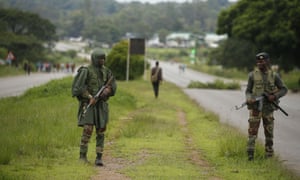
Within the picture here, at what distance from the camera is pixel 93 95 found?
36.6 feet

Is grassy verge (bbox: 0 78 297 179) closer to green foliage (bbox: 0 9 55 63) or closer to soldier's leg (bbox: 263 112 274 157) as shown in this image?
soldier's leg (bbox: 263 112 274 157)

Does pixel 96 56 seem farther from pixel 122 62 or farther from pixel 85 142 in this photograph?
pixel 122 62

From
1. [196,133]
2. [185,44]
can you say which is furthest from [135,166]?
[185,44]

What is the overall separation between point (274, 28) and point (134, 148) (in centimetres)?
3570

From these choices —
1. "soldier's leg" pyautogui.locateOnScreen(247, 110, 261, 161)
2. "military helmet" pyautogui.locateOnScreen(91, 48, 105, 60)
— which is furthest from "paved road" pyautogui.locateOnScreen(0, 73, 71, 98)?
"soldier's leg" pyautogui.locateOnScreen(247, 110, 261, 161)

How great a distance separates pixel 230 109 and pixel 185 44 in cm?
17087

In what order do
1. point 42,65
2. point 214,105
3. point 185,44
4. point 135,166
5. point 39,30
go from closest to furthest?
1. point 135,166
2. point 214,105
3. point 42,65
4. point 39,30
5. point 185,44

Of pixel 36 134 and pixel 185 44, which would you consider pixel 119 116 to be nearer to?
pixel 36 134

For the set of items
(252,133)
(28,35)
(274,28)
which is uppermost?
(274,28)

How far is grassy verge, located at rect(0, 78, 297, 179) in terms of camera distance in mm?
10156

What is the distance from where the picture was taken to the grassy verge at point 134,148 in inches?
400

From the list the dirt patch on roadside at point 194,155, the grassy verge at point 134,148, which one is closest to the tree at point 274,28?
the grassy verge at point 134,148

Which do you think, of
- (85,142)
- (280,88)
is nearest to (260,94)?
(280,88)

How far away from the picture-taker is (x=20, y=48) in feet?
264
